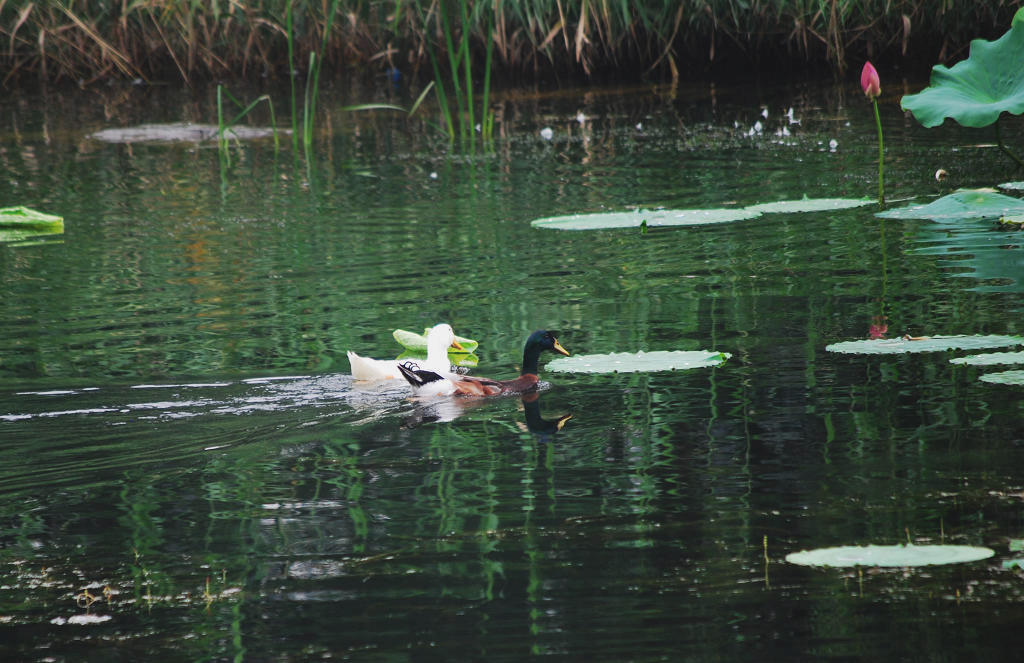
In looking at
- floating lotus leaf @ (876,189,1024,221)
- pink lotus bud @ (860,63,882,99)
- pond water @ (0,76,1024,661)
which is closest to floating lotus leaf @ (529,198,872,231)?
pond water @ (0,76,1024,661)

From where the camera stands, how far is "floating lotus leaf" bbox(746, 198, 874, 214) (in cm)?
771

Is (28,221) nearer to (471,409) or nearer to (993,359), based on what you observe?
(471,409)

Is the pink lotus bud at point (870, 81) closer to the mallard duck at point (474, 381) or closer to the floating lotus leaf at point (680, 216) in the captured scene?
the floating lotus leaf at point (680, 216)

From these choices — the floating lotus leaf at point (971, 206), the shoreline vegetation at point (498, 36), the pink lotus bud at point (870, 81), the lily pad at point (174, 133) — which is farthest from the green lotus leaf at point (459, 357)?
the shoreline vegetation at point (498, 36)

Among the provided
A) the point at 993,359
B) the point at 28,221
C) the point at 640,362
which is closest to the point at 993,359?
the point at 993,359

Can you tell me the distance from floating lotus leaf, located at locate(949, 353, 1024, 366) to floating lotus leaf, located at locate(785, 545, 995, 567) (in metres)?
1.64

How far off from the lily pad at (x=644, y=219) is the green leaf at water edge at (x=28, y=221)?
3.39m

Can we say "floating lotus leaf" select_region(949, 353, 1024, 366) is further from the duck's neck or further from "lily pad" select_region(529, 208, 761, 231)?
"lily pad" select_region(529, 208, 761, 231)

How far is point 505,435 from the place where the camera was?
15.0 ft

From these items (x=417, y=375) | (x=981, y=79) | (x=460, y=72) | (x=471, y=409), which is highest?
(x=460, y=72)

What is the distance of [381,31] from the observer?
16.9 metres

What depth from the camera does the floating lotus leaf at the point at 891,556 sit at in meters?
2.97

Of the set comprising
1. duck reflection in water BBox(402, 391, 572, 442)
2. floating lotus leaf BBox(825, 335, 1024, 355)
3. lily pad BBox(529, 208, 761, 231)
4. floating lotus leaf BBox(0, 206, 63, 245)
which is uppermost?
floating lotus leaf BBox(0, 206, 63, 245)

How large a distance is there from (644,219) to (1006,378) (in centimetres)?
329
